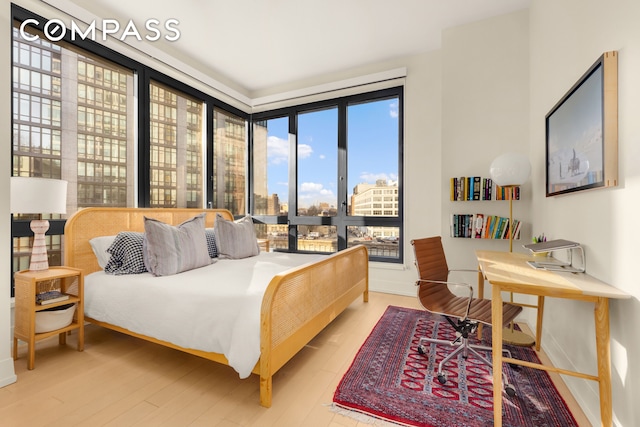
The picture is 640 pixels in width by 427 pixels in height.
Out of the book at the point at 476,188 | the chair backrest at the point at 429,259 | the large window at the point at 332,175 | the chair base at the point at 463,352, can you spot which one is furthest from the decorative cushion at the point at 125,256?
the book at the point at 476,188

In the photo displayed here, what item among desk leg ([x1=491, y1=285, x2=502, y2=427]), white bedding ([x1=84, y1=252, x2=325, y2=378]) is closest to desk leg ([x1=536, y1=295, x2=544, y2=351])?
desk leg ([x1=491, y1=285, x2=502, y2=427])

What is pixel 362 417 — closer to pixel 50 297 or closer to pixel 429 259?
pixel 429 259

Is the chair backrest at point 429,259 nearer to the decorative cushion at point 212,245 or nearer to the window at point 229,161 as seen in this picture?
the decorative cushion at point 212,245

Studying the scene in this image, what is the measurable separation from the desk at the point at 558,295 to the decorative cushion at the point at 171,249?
2215 mm

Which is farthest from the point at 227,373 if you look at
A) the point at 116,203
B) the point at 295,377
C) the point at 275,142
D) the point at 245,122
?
the point at 245,122

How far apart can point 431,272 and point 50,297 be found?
2765 mm

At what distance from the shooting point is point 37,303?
82.4 inches

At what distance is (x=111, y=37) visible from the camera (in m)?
2.95

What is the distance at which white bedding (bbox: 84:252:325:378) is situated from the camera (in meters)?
1.70

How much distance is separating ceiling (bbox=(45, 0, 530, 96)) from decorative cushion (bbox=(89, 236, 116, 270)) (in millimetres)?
1962

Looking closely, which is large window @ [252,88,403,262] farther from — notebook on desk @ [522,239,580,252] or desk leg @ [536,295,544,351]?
notebook on desk @ [522,239,580,252]

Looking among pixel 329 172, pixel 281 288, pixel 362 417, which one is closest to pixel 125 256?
pixel 281 288

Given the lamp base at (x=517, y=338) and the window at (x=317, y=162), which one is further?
the window at (x=317, y=162)

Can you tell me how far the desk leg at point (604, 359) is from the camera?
4.26 ft
